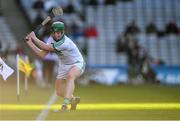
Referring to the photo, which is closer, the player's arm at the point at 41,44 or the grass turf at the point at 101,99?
the player's arm at the point at 41,44

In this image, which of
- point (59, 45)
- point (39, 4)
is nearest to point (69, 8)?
point (39, 4)

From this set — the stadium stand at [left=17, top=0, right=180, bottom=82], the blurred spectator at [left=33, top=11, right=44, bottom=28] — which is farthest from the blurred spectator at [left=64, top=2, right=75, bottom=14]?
the blurred spectator at [left=33, top=11, right=44, bottom=28]

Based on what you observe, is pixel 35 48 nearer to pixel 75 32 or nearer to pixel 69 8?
pixel 75 32

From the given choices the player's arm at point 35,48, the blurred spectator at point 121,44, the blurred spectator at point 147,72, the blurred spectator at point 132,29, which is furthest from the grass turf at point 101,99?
the blurred spectator at point 132,29

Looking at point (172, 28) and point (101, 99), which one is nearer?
point (101, 99)

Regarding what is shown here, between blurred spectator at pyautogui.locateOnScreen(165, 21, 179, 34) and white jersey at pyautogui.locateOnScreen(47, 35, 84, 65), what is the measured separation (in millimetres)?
17795

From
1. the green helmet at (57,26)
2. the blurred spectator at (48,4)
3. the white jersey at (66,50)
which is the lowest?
the white jersey at (66,50)

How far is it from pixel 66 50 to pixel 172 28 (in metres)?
18.3

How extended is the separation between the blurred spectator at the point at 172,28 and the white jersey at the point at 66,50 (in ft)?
58.4

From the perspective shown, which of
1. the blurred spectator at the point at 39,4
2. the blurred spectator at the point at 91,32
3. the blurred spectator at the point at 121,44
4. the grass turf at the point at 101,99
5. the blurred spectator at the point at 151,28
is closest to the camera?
the grass turf at the point at 101,99

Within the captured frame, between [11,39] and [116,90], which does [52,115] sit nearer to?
[116,90]

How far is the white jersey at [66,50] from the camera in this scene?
553 inches

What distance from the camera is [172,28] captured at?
1254 inches

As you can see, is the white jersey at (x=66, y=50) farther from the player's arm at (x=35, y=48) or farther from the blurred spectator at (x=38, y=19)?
the blurred spectator at (x=38, y=19)
